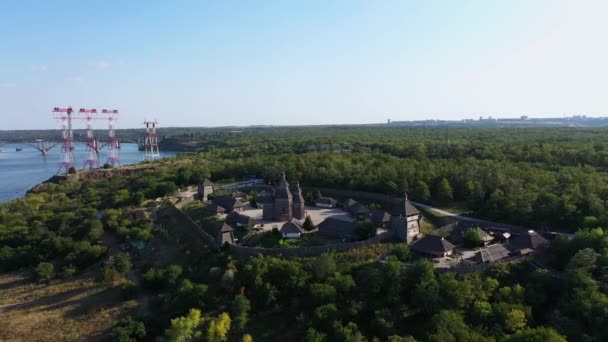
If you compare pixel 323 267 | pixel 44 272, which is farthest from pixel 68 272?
pixel 323 267

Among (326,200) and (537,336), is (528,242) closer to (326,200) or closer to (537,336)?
(537,336)

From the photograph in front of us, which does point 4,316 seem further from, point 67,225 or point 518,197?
point 518,197

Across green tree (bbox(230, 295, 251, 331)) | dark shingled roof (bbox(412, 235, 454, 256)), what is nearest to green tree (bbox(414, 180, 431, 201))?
dark shingled roof (bbox(412, 235, 454, 256))

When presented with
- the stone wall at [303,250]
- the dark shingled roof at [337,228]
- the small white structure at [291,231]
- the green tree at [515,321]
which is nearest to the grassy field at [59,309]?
the stone wall at [303,250]

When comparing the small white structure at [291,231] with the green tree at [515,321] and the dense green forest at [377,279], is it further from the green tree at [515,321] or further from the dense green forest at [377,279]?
the green tree at [515,321]

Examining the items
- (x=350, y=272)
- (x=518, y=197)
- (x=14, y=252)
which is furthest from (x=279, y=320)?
(x=14, y=252)

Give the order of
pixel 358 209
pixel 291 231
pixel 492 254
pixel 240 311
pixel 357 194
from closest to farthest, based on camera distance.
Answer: pixel 240 311 < pixel 492 254 < pixel 291 231 < pixel 358 209 < pixel 357 194
